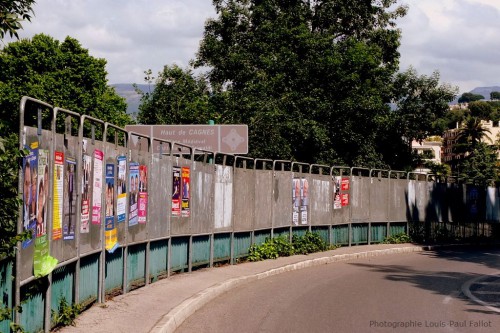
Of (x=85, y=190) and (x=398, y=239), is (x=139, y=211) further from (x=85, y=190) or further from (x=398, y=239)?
(x=398, y=239)

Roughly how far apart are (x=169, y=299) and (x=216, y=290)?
193 centimetres

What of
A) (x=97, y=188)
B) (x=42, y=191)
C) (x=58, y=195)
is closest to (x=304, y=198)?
(x=97, y=188)

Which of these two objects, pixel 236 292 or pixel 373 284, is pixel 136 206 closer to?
pixel 236 292

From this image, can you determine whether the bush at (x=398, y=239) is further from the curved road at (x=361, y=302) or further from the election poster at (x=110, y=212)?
the election poster at (x=110, y=212)

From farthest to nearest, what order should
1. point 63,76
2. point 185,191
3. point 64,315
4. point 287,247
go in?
point 63,76 → point 287,247 → point 185,191 → point 64,315

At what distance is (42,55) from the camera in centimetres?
4522

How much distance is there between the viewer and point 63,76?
1773 inches

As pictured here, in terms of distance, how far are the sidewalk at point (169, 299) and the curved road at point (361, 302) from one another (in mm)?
230

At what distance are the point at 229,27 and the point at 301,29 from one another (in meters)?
5.81

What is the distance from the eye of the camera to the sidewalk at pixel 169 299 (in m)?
10.4

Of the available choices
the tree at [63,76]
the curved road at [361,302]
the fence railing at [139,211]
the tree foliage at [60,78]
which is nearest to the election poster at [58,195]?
the fence railing at [139,211]

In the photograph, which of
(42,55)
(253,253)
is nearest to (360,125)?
(42,55)

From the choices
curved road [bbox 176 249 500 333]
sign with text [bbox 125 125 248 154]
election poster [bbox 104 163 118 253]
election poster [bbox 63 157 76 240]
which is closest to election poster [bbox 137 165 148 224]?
election poster [bbox 104 163 118 253]

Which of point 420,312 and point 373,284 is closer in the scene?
point 420,312
